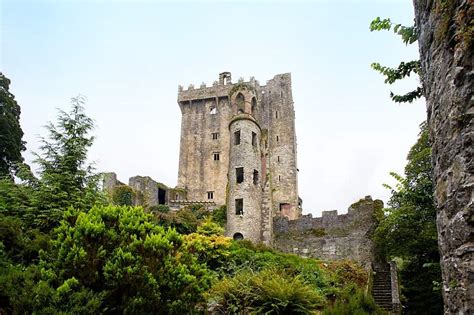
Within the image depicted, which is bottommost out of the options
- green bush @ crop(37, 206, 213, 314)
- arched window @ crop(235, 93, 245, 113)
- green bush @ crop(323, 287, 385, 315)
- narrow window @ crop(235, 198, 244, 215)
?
green bush @ crop(323, 287, 385, 315)

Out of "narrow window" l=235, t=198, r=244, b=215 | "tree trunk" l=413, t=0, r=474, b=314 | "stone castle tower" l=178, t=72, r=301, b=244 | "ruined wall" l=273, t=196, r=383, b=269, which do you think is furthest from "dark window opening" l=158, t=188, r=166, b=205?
"tree trunk" l=413, t=0, r=474, b=314

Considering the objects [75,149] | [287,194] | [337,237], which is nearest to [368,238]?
[337,237]

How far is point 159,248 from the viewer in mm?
12211

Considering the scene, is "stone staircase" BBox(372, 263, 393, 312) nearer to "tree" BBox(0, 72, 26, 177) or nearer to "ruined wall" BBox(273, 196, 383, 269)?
"ruined wall" BBox(273, 196, 383, 269)

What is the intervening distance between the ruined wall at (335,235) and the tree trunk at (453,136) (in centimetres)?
2562

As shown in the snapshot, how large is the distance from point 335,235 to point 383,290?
10.6m

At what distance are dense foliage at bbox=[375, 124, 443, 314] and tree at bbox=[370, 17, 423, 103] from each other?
11181 mm

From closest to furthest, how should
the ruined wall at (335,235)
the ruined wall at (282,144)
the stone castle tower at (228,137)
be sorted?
the ruined wall at (335,235) → the stone castle tower at (228,137) → the ruined wall at (282,144)

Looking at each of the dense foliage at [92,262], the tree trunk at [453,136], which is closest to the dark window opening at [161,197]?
the dense foliage at [92,262]

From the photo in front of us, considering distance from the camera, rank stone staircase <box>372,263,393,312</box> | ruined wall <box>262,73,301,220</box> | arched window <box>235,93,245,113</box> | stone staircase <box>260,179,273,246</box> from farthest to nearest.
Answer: ruined wall <box>262,73,301,220</box>, arched window <box>235,93,245,113</box>, stone staircase <box>260,179,273,246</box>, stone staircase <box>372,263,393,312</box>

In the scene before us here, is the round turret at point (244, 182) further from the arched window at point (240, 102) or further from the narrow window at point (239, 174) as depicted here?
the arched window at point (240, 102)

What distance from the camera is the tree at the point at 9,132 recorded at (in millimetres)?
25469

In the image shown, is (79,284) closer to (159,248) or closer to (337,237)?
(159,248)

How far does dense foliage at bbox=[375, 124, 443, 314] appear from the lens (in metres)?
17.0
